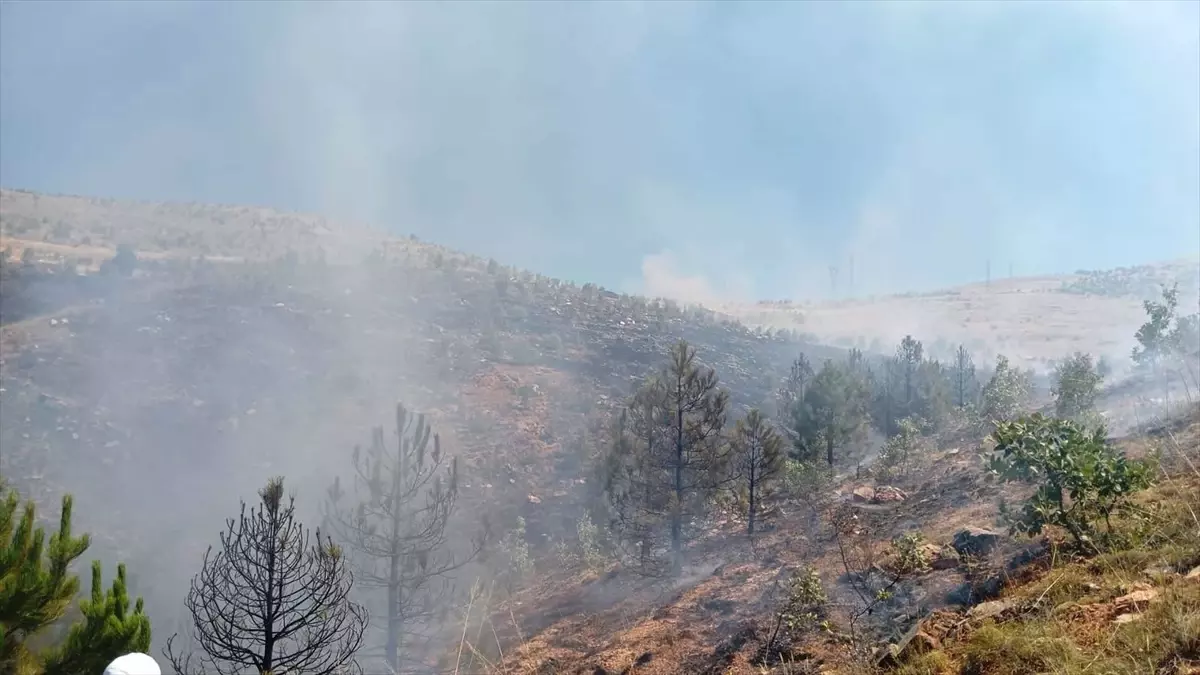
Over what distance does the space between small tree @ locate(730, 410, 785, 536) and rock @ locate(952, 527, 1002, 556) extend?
35.3 feet

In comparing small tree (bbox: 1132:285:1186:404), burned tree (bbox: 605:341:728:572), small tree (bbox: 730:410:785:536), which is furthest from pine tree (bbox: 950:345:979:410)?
burned tree (bbox: 605:341:728:572)

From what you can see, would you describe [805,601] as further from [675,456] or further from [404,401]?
[404,401]

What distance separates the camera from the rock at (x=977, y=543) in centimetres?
768

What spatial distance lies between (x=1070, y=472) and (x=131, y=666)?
23.5 feet

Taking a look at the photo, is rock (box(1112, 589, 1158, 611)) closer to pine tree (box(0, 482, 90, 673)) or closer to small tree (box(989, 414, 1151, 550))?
small tree (box(989, 414, 1151, 550))

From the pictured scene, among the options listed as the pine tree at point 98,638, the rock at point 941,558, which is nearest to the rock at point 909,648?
the rock at point 941,558

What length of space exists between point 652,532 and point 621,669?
1147 cm

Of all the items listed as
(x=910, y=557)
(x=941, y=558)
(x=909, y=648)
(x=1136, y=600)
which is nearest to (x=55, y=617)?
(x=909, y=648)

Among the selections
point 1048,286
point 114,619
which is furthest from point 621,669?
point 1048,286

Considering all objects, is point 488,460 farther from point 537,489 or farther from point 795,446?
point 795,446

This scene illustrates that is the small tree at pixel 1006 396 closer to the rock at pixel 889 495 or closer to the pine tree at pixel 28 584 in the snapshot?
the rock at pixel 889 495

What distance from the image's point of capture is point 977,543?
26.4 ft

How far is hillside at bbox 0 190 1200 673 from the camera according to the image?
45.2ft

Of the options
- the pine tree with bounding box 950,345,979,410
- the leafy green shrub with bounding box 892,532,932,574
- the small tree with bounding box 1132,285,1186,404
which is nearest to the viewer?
the leafy green shrub with bounding box 892,532,932,574
